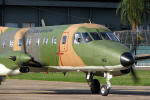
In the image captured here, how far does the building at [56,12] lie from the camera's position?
3433 inches

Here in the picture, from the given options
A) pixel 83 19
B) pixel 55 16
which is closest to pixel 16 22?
pixel 55 16

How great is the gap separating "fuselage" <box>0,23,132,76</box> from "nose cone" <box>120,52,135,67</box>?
23 cm

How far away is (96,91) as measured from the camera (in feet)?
95.4

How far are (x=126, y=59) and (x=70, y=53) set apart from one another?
4157mm

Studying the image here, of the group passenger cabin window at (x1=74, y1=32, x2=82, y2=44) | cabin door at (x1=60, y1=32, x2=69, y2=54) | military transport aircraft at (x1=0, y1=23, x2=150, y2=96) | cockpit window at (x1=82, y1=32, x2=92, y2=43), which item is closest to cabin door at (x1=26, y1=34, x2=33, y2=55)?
military transport aircraft at (x1=0, y1=23, x2=150, y2=96)

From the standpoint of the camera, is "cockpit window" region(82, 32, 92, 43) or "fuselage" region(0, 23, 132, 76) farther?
"cockpit window" region(82, 32, 92, 43)

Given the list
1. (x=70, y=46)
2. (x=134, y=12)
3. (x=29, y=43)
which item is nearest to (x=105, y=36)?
(x=70, y=46)

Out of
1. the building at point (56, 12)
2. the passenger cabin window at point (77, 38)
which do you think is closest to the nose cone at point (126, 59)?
the passenger cabin window at point (77, 38)

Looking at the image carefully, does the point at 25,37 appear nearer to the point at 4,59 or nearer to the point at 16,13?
the point at 4,59

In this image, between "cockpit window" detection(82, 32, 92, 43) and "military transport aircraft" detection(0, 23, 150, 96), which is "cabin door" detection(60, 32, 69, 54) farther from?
"cockpit window" detection(82, 32, 92, 43)

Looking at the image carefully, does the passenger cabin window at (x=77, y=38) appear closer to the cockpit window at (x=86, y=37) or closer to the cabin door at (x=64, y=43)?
the cockpit window at (x=86, y=37)

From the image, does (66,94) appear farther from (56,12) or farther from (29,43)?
(56,12)

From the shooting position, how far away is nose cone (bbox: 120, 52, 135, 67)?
24.3m

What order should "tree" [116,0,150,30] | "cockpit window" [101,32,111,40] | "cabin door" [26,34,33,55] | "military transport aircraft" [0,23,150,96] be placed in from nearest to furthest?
"military transport aircraft" [0,23,150,96] → "cockpit window" [101,32,111,40] → "cabin door" [26,34,33,55] → "tree" [116,0,150,30]
